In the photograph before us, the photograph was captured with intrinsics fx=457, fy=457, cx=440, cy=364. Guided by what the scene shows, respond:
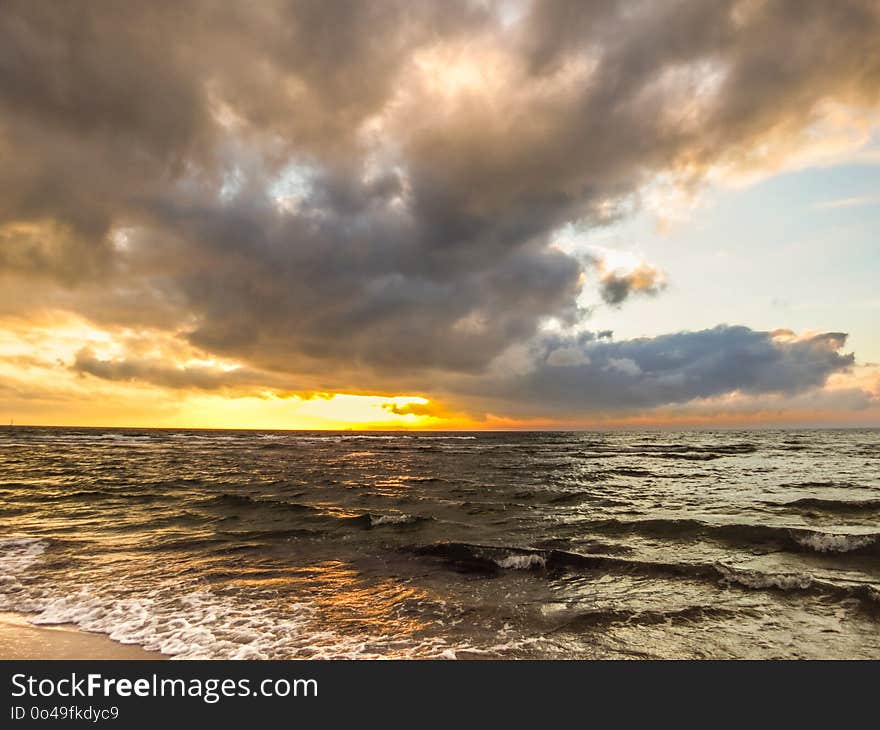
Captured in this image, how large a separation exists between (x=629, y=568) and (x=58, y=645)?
12600 mm

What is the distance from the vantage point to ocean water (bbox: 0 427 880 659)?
817 cm

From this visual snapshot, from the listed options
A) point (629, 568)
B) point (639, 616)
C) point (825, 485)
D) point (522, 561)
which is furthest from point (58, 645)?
point (825, 485)

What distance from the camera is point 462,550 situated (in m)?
14.2

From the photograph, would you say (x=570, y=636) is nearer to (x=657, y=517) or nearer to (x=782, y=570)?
(x=782, y=570)

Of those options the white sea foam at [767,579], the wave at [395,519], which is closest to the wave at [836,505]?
the white sea foam at [767,579]

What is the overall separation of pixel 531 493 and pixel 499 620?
18119 millimetres

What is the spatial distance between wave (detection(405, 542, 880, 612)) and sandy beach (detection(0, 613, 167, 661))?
7.63m

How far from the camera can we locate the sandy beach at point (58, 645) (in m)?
7.54

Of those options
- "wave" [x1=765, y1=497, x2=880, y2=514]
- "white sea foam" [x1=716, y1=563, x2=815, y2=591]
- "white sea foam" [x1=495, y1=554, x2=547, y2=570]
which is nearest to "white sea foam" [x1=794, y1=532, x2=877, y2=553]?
"white sea foam" [x1=716, y1=563, x2=815, y2=591]

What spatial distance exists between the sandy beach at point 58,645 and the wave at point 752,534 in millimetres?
14590

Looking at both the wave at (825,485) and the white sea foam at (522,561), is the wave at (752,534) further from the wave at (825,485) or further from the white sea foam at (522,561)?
the wave at (825,485)

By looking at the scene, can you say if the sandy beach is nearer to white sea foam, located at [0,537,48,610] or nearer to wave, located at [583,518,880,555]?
white sea foam, located at [0,537,48,610]

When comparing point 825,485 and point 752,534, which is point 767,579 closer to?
point 752,534
